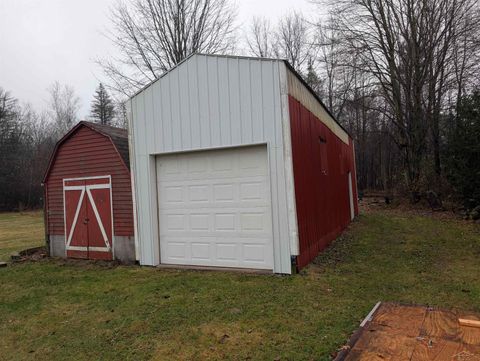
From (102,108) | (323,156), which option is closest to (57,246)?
(323,156)

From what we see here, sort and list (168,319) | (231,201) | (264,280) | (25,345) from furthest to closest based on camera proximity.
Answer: (231,201) → (264,280) → (168,319) → (25,345)

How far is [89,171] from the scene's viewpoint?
8492 millimetres

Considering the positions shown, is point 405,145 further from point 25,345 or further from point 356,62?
point 25,345

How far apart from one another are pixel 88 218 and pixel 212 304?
4763mm

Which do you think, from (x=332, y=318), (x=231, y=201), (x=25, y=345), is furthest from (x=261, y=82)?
(x=25, y=345)

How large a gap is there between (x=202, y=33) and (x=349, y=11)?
8.05 m

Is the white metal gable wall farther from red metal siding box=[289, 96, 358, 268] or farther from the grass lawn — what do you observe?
the grass lawn

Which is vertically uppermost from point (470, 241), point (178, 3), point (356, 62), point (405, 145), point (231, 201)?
point (178, 3)

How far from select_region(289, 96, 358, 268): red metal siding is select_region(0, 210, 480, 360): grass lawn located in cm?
53

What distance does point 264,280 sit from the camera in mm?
6031

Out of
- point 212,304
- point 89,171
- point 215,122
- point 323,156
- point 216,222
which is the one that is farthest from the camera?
point 323,156

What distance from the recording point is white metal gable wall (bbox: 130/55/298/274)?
249 inches

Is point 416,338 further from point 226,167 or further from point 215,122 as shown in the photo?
point 215,122

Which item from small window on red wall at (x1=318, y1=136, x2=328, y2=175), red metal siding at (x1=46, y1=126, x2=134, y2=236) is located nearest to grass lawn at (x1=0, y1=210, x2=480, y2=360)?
red metal siding at (x1=46, y1=126, x2=134, y2=236)
